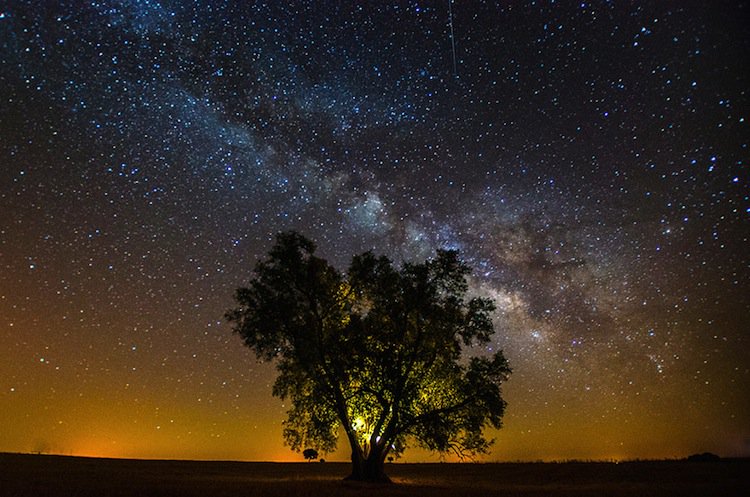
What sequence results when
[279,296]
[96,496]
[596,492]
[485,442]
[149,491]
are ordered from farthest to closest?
[279,296], [485,442], [596,492], [149,491], [96,496]

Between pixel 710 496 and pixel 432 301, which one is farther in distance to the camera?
pixel 432 301

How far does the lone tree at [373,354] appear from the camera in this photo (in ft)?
90.1

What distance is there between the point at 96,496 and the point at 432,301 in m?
18.4

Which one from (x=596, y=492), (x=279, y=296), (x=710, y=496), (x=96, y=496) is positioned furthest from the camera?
(x=279, y=296)

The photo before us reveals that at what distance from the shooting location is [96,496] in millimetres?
15766

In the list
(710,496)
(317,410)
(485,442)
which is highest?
(317,410)

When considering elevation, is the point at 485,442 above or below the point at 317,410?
below

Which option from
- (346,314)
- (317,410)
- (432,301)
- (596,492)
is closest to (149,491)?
(317,410)

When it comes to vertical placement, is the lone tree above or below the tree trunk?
above

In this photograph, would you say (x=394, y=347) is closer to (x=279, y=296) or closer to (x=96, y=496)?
(x=279, y=296)

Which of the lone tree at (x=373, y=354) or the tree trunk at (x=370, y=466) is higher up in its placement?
the lone tree at (x=373, y=354)

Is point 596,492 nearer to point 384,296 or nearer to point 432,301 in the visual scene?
point 432,301

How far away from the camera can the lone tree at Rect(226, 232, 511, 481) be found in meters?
27.5

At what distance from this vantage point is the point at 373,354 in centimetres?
2792
